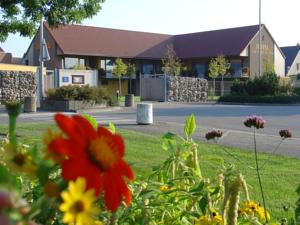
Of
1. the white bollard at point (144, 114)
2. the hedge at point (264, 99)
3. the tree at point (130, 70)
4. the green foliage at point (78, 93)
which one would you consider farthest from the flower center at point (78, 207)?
the tree at point (130, 70)

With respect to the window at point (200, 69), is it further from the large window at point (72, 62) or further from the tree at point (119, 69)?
the large window at point (72, 62)

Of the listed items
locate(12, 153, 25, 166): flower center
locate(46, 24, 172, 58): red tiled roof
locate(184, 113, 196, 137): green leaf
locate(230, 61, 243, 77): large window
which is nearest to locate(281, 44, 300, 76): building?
locate(230, 61, 243, 77): large window

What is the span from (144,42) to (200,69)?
7332mm

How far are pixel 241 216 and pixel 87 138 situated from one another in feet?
5.84

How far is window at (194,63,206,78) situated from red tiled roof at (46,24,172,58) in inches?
177

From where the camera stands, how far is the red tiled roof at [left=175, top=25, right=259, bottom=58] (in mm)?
55469

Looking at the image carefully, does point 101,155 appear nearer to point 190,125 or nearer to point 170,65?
point 190,125

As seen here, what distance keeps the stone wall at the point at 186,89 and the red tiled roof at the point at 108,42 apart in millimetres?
13598

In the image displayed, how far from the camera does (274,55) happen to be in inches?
2511

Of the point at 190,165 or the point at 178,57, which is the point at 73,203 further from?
the point at 178,57

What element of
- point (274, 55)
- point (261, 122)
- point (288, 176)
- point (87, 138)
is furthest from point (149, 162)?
point (274, 55)

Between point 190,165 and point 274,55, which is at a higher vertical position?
point 274,55

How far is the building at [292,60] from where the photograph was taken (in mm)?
74725

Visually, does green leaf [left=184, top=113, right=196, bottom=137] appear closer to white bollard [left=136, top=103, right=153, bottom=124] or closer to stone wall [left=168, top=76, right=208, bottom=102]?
white bollard [left=136, top=103, right=153, bottom=124]
